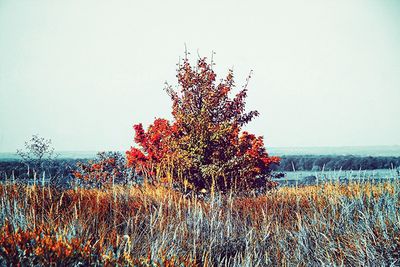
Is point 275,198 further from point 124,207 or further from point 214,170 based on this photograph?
point 124,207

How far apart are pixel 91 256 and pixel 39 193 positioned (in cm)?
393

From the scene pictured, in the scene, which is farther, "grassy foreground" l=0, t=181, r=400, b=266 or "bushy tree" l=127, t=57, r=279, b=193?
"bushy tree" l=127, t=57, r=279, b=193

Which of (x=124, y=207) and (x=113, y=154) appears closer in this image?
(x=124, y=207)

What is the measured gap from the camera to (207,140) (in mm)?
9258

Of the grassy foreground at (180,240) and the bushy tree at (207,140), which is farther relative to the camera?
the bushy tree at (207,140)

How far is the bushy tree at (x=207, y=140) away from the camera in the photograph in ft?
29.8

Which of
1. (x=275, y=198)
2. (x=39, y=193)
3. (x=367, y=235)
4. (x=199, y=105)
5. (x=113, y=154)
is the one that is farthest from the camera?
(x=113, y=154)

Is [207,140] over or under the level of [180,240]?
over

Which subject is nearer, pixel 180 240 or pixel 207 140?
pixel 180 240

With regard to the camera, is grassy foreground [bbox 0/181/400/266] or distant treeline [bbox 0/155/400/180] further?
distant treeline [bbox 0/155/400/180]

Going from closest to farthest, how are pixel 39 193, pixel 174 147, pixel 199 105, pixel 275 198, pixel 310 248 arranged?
pixel 310 248
pixel 39 193
pixel 275 198
pixel 174 147
pixel 199 105

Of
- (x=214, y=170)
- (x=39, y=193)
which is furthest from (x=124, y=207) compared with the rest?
(x=214, y=170)

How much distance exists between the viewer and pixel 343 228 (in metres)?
5.31

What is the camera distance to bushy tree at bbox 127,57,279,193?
29.8ft
